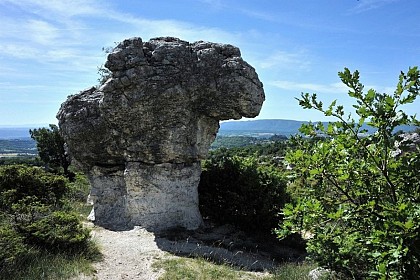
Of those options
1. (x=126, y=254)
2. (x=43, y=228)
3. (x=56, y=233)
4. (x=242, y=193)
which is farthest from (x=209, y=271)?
(x=242, y=193)

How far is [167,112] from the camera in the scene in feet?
47.0

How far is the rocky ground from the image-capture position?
11.2 metres

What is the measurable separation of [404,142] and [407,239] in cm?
116

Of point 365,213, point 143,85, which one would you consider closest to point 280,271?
point 365,213

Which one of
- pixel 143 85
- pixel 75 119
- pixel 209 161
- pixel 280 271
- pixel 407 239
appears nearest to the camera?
pixel 407 239

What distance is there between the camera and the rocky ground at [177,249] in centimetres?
1122

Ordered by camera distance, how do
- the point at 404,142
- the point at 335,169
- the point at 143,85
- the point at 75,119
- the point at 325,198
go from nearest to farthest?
the point at 404,142 < the point at 335,169 < the point at 325,198 < the point at 143,85 < the point at 75,119

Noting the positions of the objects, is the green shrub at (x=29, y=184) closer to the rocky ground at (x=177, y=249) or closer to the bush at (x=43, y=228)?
the rocky ground at (x=177, y=249)

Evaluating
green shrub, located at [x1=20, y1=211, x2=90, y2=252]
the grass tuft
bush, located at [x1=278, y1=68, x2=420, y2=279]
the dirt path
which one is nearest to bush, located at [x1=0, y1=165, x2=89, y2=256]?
green shrub, located at [x1=20, y1=211, x2=90, y2=252]

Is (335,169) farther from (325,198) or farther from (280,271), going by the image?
(280,271)

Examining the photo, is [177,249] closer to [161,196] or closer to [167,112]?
[161,196]

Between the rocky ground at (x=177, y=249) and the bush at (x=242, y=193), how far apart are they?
2.02ft

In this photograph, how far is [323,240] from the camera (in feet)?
18.9

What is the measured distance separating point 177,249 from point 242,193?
4.15 meters
